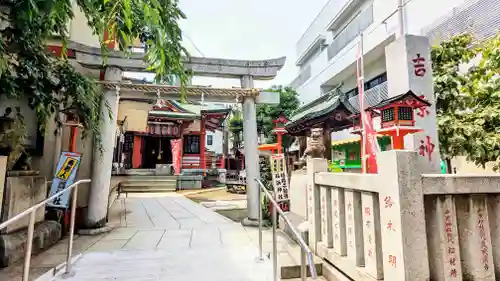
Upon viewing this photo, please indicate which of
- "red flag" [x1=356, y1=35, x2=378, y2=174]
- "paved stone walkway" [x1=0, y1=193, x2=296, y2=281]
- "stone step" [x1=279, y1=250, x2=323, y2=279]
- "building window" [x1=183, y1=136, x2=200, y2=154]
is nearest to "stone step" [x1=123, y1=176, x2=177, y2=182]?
"building window" [x1=183, y1=136, x2=200, y2=154]

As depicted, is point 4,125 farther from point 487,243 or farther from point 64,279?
point 487,243

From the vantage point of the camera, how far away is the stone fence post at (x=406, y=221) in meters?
2.15

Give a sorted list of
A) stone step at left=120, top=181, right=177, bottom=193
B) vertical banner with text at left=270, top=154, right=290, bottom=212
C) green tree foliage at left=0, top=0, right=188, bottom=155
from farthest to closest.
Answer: stone step at left=120, top=181, right=177, bottom=193 → vertical banner with text at left=270, top=154, right=290, bottom=212 → green tree foliage at left=0, top=0, right=188, bottom=155

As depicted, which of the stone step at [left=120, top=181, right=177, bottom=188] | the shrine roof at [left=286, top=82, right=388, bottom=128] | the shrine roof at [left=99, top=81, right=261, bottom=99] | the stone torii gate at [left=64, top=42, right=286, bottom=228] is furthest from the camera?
the stone step at [left=120, top=181, right=177, bottom=188]

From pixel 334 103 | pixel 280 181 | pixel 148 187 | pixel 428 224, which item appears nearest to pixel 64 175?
pixel 280 181

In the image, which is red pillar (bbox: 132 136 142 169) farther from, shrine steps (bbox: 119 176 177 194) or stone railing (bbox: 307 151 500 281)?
stone railing (bbox: 307 151 500 281)

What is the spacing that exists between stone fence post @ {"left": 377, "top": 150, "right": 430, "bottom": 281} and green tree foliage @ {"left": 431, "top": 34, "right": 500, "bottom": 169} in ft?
A: 12.9

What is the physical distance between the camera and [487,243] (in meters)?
→ 2.31

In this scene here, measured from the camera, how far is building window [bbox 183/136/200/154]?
19.5 meters

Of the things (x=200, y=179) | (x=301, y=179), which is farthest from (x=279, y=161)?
(x=200, y=179)

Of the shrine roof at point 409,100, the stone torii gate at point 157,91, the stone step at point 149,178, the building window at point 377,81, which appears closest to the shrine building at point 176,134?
the stone step at point 149,178

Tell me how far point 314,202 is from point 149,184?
45.7ft

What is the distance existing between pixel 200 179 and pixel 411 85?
48.7 ft

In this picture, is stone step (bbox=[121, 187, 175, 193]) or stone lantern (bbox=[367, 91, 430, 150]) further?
stone step (bbox=[121, 187, 175, 193])
